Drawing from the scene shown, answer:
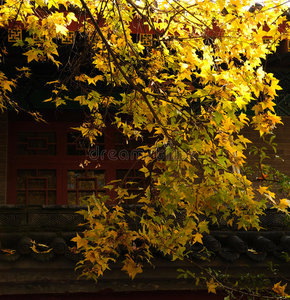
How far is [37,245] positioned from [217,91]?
2176 mm

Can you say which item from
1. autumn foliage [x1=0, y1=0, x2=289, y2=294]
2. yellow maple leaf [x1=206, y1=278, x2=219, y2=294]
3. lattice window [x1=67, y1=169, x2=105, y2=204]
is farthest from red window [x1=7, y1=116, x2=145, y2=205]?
yellow maple leaf [x1=206, y1=278, x2=219, y2=294]

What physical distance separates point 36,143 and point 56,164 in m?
0.38

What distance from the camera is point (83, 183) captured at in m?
7.52

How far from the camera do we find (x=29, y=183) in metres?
7.36

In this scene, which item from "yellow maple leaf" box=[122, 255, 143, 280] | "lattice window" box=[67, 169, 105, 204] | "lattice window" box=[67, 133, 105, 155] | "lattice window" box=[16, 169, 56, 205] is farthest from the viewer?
"lattice window" box=[67, 133, 105, 155]

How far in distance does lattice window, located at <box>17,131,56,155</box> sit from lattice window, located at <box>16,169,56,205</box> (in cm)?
24

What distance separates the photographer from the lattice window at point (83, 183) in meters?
7.44

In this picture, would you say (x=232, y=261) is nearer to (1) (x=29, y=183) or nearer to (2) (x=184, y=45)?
(2) (x=184, y=45)

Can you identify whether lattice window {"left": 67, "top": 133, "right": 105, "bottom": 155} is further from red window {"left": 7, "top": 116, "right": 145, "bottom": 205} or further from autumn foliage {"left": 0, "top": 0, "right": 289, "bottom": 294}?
autumn foliage {"left": 0, "top": 0, "right": 289, "bottom": 294}

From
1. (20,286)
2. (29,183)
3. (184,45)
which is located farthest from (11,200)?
(184,45)

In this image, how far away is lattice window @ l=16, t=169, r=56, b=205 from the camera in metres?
7.30

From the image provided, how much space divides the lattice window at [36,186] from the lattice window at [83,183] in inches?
8.2

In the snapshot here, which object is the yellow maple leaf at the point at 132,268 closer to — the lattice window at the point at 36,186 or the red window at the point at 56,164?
the red window at the point at 56,164

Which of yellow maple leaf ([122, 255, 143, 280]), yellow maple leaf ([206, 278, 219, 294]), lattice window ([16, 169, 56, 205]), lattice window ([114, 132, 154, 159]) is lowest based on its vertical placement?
yellow maple leaf ([206, 278, 219, 294])
